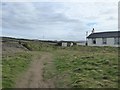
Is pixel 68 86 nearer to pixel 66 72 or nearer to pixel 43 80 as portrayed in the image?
pixel 43 80

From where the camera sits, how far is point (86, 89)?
34.1ft

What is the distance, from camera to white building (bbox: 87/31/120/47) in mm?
48800

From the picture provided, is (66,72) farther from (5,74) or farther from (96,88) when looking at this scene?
(96,88)

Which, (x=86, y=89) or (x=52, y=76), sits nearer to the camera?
(x=86, y=89)

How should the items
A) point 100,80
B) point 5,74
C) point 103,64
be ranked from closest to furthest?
point 100,80 < point 5,74 < point 103,64

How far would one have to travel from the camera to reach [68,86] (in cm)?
1135

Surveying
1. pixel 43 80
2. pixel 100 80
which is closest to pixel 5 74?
pixel 43 80

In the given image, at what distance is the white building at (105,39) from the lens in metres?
48.8

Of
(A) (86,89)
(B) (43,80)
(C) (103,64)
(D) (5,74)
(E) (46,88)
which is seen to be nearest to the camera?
(A) (86,89)

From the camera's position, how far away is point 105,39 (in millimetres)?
51094

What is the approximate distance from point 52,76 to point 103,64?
426 centimetres

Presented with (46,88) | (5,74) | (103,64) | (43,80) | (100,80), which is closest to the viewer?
(46,88)

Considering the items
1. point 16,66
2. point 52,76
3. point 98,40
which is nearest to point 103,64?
point 52,76

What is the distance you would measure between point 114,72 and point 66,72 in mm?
2750
